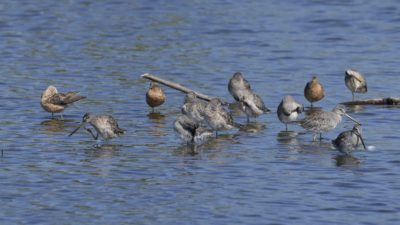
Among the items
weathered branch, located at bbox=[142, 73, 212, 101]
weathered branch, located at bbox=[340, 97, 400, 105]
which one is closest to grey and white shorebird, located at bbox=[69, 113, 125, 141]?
weathered branch, located at bbox=[142, 73, 212, 101]

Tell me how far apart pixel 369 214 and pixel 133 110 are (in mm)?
10179

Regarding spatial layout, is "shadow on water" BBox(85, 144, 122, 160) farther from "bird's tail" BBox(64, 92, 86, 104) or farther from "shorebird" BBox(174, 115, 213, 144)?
"bird's tail" BBox(64, 92, 86, 104)

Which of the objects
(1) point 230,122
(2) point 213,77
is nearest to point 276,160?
(1) point 230,122

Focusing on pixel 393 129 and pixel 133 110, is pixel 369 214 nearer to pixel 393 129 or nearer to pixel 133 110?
pixel 393 129

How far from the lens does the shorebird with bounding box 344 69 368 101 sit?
28.0 metres

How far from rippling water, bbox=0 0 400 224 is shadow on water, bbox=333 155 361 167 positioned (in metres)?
0.02

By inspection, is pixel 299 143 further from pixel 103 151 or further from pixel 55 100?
pixel 55 100

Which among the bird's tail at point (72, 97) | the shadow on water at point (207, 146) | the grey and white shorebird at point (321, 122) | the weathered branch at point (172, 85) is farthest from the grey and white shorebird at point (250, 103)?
the bird's tail at point (72, 97)

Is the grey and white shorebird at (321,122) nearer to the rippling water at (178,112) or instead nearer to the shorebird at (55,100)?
the rippling water at (178,112)

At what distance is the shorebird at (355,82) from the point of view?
28.0 meters

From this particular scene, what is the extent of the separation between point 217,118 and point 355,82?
5367mm

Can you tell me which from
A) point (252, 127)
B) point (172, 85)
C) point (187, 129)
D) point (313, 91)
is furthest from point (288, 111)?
point (172, 85)

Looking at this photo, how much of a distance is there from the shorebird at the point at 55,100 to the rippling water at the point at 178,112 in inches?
13.8

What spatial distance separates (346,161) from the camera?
21.6m
